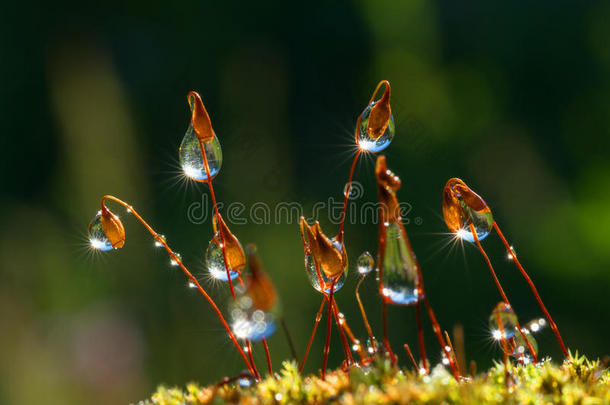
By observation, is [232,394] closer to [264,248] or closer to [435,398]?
[435,398]

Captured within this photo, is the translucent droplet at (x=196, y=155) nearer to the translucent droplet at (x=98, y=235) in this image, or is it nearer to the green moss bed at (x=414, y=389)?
the translucent droplet at (x=98, y=235)

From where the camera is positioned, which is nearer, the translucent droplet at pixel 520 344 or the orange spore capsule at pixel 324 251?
the orange spore capsule at pixel 324 251

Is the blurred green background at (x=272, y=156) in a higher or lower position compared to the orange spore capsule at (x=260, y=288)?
higher

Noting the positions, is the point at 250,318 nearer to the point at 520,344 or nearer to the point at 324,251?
the point at 324,251

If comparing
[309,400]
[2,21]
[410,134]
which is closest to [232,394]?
[309,400]

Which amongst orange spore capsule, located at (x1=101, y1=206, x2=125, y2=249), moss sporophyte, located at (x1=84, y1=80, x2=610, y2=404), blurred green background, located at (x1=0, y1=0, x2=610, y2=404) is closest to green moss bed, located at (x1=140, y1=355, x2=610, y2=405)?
moss sporophyte, located at (x1=84, y1=80, x2=610, y2=404)

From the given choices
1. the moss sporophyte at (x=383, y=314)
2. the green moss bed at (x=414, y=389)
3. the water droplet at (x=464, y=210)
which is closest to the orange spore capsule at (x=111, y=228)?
the moss sporophyte at (x=383, y=314)

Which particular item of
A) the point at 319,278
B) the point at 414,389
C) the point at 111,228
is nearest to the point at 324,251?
the point at 319,278
